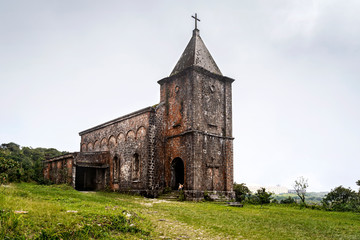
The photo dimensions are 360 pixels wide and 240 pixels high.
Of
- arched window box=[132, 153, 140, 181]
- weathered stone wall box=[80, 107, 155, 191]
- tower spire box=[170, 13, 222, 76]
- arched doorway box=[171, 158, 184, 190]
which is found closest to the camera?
arched doorway box=[171, 158, 184, 190]

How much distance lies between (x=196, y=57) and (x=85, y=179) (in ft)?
46.7

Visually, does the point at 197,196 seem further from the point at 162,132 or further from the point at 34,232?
the point at 34,232

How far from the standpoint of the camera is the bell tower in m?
20.4

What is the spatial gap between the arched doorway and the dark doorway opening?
8558 mm

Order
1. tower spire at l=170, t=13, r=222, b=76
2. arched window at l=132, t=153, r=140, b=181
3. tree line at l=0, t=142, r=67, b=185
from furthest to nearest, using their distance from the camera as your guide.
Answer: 1. tree line at l=0, t=142, r=67, b=185
2. arched window at l=132, t=153, r=140, b=181
3. tower spire at l=170, t=13, r=222, b=76

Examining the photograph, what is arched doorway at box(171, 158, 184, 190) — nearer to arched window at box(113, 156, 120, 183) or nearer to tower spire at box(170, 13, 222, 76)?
arched window at box(113, 156, 120, 183)

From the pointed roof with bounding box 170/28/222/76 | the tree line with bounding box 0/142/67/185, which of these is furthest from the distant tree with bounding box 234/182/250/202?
the tree line with bounding box 0/142/67/185

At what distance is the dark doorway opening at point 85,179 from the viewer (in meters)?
26.9

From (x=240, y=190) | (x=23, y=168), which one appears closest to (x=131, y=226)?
(x=240, y=190)

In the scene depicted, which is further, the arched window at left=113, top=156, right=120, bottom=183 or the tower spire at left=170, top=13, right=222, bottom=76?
the arched window at left=113, top=156, right=120, bottom=183

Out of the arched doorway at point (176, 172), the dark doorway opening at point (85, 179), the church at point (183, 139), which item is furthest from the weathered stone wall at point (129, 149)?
the dark doorway opening at point (85, 179)

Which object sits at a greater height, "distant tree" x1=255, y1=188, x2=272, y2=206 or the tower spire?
the tower spire

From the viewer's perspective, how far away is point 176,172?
22.3 meters

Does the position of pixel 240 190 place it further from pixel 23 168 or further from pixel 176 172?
pixel 23 168
